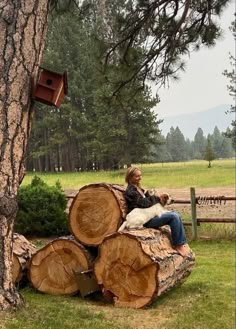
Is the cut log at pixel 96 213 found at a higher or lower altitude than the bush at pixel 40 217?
higher

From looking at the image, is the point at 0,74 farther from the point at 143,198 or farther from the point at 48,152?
the point at 48,152

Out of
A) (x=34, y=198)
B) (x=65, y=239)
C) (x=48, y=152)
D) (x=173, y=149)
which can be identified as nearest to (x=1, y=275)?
(x=65, y=239)

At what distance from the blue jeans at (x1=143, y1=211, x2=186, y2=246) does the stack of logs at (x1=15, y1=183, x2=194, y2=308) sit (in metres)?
0.09

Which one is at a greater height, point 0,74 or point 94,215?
point 0,74

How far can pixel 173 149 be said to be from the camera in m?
117

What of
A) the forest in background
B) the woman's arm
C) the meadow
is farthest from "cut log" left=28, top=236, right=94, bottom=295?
the forest in background

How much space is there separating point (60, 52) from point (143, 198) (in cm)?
3751

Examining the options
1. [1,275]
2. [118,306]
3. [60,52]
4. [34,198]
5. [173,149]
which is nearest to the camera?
[1,275]

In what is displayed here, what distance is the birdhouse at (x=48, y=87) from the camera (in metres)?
4.48

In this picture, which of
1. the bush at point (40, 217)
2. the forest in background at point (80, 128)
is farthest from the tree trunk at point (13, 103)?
the forest in background at point (80, 128)

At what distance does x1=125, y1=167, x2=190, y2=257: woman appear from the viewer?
5.55 meters

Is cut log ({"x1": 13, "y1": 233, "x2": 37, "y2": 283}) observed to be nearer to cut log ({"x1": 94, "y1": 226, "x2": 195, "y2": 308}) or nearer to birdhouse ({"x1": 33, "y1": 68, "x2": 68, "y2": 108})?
cut log ({"x1": 94, "y1": 226, "x2": 195, "y2": 308})

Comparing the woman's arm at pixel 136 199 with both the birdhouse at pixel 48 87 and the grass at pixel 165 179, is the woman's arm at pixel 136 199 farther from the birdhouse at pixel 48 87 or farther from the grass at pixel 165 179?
the grass at pixel 165 179

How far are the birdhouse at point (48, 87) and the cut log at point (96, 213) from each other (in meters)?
1.44
